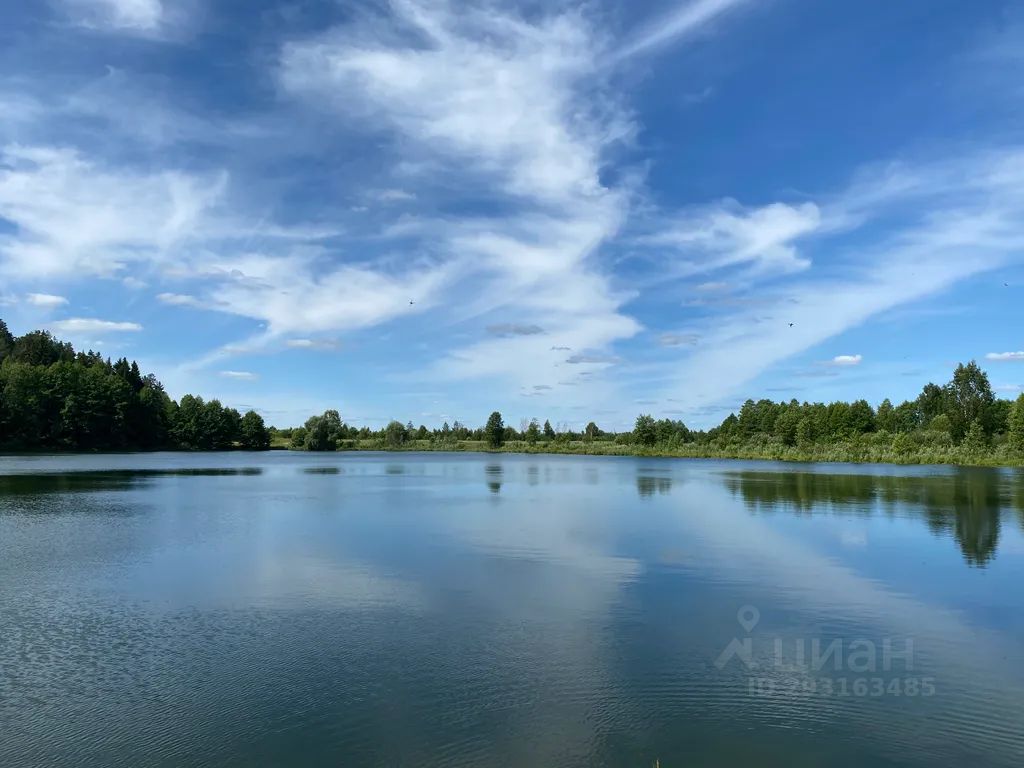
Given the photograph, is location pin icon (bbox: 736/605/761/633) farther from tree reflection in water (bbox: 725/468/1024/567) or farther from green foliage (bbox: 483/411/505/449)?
green foliage (bbox: 483/411/505/449)

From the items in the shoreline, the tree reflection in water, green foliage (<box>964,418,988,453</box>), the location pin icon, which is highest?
green foliage (<box>964,418,988,453</box>)

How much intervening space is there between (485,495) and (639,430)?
102515mm

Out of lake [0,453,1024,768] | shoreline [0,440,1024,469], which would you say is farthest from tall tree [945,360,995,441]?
lake [0,453,1024,768]

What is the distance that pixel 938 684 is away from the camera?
9445mm

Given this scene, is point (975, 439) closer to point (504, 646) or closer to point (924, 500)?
point (924, 500)

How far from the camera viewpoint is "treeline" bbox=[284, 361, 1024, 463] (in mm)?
86125

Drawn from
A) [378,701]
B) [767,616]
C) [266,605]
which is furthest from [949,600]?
[266,605]

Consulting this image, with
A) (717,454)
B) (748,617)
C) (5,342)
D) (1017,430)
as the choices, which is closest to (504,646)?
(748,617)

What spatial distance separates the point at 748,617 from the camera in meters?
12.7

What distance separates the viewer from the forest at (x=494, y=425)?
285 feet

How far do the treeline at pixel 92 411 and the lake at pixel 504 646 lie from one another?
260ft

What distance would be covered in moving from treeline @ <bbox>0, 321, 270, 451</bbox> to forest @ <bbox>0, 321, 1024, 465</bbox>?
0.57 feet

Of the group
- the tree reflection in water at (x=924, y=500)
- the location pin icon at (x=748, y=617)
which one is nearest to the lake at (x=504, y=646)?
the location pin icon at (x=748, y=617)

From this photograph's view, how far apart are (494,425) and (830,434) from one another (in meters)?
74.1
